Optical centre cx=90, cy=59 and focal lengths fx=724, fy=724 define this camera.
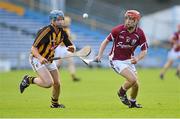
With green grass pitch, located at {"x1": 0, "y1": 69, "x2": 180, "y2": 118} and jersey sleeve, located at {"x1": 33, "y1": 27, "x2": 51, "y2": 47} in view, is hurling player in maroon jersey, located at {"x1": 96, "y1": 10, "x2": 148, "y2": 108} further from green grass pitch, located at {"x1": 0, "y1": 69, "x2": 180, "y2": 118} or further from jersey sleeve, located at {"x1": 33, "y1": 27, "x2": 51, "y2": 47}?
jersey sleeve, located at {"x1": 33, "y1": 27, "x2": 51, "y2": 47}

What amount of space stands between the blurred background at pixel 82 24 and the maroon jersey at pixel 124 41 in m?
22.8

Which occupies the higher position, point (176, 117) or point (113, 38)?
point (113, 38)

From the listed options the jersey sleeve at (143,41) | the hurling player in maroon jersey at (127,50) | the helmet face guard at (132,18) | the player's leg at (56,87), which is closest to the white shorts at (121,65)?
the hurling player in maroon jersey at (127,50)

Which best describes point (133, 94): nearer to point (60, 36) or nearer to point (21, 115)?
point (60, 36)

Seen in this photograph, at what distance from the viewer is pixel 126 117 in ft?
44.6

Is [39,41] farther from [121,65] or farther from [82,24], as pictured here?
[82,24]

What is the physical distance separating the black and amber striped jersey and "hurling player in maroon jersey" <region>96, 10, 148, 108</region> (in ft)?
3.22

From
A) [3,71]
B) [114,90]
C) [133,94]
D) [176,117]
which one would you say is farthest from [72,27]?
[176,117]

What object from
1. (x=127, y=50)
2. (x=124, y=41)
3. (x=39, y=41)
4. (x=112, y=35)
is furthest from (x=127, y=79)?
(x=39, y=41)

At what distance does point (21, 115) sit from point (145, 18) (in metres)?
28.8

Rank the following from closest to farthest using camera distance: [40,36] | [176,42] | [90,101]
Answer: [40,36] → [90,101] → [176,42]

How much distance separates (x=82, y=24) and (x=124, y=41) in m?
26.6

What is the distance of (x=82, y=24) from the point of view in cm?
4238

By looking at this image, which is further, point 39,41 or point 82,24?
point 82,24
